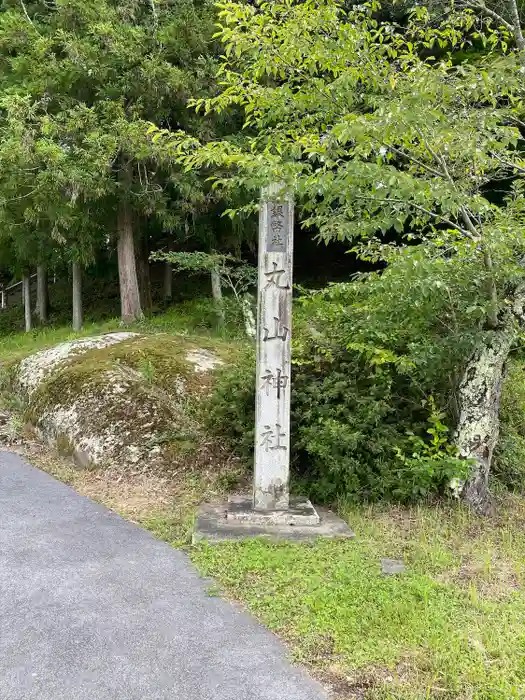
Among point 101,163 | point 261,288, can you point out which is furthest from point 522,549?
point 101,163

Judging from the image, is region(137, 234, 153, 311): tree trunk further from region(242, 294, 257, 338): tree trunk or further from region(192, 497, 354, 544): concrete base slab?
region(192, 497, 354, 544): concrete base slab

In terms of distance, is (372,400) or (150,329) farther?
(150,329)

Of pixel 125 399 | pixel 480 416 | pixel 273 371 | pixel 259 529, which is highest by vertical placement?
pixel 273 371

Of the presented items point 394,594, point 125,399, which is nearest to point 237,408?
point 125,399

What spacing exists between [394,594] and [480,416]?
73.7 inches

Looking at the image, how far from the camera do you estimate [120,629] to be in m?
2.79

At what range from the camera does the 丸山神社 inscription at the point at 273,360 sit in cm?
427

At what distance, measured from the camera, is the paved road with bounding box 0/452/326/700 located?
2373mm

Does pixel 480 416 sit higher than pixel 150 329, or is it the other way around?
pixel 150 329

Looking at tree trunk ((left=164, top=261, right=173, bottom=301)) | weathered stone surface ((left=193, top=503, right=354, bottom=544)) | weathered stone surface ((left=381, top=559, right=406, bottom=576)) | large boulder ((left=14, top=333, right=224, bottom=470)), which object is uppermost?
tree trunk ((left=164, top=261, right=173, bottom=301))

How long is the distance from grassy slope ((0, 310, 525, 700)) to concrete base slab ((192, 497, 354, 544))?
114 mm

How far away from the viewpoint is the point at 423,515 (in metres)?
4.25

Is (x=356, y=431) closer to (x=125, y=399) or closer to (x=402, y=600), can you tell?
(x=402, y=600)

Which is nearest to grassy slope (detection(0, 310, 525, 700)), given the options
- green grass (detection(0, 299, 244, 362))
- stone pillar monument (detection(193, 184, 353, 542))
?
stone pillar monument (detection(193, 184, 353, 542))
